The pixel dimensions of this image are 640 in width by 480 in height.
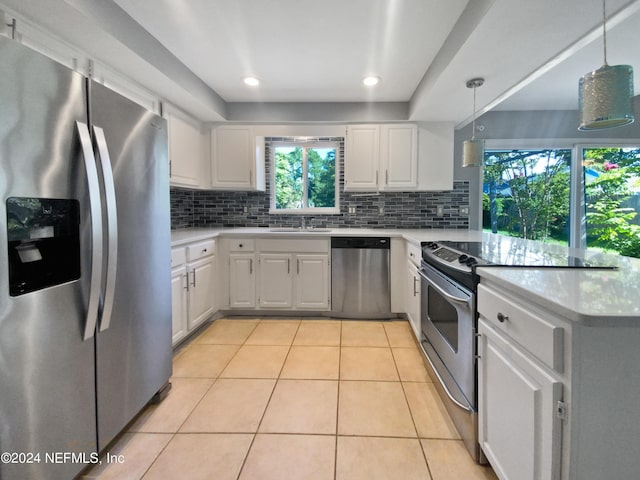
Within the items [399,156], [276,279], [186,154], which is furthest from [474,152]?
[186,154]

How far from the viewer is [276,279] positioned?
127 inches

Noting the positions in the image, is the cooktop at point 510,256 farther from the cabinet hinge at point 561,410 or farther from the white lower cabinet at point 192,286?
the white lower cabinet at point 192,286

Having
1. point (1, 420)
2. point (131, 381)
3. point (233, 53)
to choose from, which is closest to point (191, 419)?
point (131, 381)

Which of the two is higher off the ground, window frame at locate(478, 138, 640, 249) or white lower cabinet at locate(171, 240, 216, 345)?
window frame at locate(478, 138, 640, 249)

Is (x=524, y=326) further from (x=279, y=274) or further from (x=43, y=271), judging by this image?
(x=279, y=274)

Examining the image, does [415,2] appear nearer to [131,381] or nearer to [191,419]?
[131,381]

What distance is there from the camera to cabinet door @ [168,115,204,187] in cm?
286

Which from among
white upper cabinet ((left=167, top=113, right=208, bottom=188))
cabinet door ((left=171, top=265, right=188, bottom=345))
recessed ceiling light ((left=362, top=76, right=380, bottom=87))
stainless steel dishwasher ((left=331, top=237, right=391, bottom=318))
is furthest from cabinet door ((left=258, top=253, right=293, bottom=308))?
recessed ceiling light ((left=362, top=76, right=380, bottom=87))

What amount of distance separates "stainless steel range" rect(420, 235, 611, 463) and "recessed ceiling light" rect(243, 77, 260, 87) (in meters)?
2.15

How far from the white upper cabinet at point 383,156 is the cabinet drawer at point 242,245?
129 cm

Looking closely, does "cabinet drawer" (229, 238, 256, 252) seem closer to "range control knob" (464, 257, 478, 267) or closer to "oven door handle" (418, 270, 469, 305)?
"oven door handle" (418, 270, 469, 305)

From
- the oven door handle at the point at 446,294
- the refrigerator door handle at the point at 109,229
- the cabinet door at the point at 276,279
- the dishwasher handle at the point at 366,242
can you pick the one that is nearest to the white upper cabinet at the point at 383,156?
the dishwasher handle at the point at 366,242

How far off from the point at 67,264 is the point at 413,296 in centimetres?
235

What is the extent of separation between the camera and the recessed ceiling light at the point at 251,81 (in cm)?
282
